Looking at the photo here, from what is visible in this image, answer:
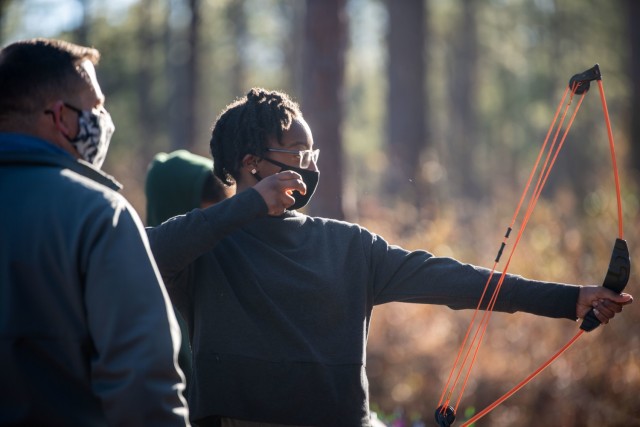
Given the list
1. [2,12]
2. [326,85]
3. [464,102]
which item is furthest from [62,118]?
[464,102]

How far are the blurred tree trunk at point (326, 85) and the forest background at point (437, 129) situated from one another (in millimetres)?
15

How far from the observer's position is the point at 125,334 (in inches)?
83.2

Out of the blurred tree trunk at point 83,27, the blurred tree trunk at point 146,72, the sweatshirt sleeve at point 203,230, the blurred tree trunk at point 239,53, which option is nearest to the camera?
the sweatshirt sleeve at point 203,230

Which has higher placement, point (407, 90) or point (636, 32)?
point (636, 32)

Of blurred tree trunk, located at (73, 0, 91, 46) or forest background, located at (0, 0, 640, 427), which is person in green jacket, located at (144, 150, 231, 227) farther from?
blurred tree trunk, located at (73, 0, 91, 46)

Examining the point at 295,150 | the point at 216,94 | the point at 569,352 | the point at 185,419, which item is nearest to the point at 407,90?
the point at 569,352

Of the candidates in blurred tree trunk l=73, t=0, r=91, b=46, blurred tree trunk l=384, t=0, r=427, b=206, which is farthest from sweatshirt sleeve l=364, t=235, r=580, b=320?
blurred tree trunk l=73, t=0, r=91, b=46

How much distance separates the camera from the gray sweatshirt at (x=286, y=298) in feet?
9.50

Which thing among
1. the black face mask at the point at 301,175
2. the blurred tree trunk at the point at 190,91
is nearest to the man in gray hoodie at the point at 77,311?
the black face mask at the point at 301,175

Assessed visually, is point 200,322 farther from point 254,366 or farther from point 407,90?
point 407,90

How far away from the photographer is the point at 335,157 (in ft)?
27.8

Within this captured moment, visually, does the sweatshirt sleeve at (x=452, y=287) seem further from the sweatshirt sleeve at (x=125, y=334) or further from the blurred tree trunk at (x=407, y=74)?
the blurred tree trunk at (x=407, y=74)

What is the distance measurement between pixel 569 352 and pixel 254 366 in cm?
532

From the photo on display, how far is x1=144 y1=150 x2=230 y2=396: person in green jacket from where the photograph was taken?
4191 millimetres
